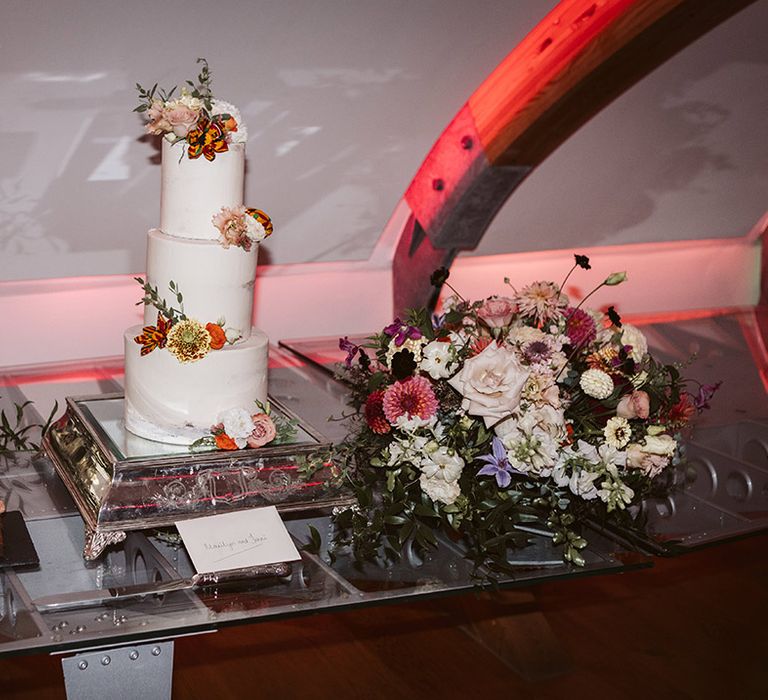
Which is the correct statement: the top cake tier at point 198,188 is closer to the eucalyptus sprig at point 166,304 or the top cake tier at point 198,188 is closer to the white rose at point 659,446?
the eucalyptus sprig at point 166,304

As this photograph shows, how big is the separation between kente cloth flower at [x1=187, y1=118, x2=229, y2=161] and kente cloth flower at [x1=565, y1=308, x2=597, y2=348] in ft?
2.45

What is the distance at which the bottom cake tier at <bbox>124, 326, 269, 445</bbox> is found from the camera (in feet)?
6.14

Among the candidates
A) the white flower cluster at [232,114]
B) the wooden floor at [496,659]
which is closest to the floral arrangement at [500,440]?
the white flower cluster at [232,114]

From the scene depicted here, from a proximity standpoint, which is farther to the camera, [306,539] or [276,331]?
[276,331]

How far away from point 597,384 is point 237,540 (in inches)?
26.3

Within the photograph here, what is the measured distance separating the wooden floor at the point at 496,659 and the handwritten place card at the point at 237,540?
987 mm

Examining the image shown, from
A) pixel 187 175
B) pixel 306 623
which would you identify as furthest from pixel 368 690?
pixel 187 175

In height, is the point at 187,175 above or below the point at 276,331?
below

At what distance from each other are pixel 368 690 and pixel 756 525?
1.14 meters

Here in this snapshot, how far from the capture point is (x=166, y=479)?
5.89 feet

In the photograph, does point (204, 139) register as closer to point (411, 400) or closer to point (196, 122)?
point (196, 122)

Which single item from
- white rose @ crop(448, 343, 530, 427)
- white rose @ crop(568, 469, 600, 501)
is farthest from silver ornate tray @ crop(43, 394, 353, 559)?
white rose @ crop(568, 469, 600, 501)

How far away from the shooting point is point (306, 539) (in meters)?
1.84

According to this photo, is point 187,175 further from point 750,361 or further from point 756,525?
point 750,361
